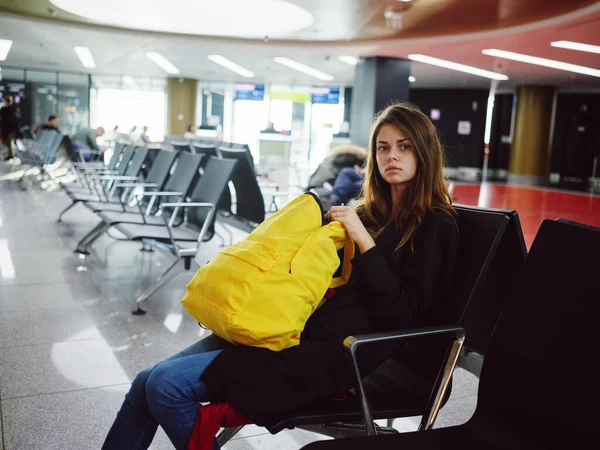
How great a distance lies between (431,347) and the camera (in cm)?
182

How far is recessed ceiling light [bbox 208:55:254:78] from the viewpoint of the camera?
1619 cm

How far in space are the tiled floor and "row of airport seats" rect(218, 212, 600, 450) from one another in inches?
30.9

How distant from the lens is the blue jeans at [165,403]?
58.8 inches

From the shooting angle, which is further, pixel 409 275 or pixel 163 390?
pixel 409 275

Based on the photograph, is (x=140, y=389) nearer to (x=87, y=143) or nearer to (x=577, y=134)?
(x=87, y=143)

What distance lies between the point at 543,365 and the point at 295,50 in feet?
43.5

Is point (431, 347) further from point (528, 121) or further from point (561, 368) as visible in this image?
point (528, 121)

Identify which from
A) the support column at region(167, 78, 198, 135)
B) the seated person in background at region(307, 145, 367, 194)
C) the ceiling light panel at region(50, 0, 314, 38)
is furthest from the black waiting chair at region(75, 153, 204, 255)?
the support column at region(167, 78, 198, 135)

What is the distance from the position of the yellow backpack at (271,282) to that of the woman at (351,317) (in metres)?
0.06

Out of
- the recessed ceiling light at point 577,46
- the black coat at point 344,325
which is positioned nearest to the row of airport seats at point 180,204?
the black coat at point 344,325

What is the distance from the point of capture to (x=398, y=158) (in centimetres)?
185

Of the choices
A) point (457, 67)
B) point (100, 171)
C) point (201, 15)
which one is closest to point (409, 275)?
point (100, 171)

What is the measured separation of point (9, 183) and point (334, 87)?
14.6m

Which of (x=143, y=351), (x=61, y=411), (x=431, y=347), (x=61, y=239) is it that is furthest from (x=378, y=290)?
(x=61, y=239)
